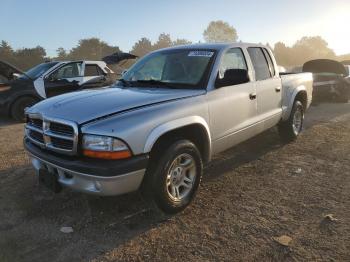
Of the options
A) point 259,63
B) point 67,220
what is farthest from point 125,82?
point 259,63

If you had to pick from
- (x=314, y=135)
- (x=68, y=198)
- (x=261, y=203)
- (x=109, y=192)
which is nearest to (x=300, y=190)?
(x=261, y=203)

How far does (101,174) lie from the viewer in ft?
10.7

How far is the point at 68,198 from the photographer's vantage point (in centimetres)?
441

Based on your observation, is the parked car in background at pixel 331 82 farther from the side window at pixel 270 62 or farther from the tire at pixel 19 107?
the tire at pixel 19 107

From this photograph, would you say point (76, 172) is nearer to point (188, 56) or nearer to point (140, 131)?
point (140, 131)

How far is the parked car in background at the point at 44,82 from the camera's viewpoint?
376 inches

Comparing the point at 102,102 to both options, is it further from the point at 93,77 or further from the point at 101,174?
the point at 93,77

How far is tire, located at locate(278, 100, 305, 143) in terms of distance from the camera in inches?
263

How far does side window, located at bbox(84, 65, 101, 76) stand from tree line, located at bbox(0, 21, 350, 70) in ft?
36.5

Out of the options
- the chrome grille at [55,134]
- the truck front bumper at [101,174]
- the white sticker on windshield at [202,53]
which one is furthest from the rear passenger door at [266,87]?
the chrome grille at [55,134]

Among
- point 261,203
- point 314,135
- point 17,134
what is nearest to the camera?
point 261,203

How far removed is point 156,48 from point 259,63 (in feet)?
66.0

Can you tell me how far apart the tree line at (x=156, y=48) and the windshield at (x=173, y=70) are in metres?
16.2

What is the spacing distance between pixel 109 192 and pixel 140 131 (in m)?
0.61
